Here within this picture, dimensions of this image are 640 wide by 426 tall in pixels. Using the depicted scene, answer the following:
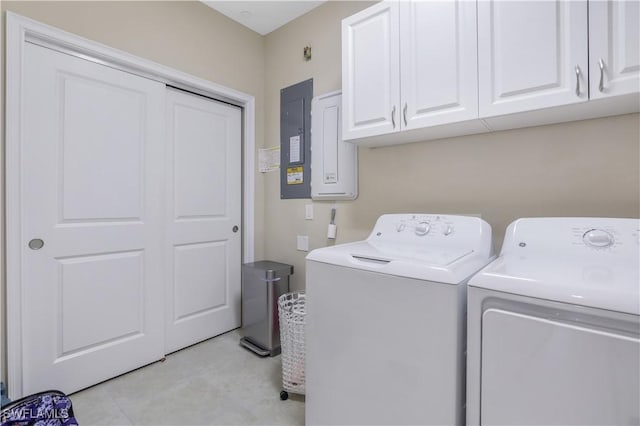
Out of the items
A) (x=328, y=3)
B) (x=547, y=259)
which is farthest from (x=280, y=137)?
(x=547, y=259)

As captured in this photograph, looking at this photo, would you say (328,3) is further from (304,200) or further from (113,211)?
(113,211)

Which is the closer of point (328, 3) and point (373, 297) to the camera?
point (373, 297)

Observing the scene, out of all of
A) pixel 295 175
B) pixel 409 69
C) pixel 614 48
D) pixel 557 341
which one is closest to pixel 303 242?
pixel 295 175

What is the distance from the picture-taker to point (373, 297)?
1205 millimetres

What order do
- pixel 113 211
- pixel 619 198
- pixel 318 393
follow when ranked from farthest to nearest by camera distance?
pixel 113 211 → pixel 318 393 → pixel 619 198

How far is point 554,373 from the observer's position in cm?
86

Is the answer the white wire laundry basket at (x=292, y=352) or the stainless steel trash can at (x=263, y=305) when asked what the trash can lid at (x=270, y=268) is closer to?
the stainless steel trash can at (x=263, y=305)

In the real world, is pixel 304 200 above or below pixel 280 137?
below

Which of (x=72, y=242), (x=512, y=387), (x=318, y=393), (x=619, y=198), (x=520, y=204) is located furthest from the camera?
(x=72, y=242)

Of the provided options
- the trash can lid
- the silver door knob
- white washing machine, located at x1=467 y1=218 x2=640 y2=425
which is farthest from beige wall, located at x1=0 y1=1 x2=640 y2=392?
the silver door knob

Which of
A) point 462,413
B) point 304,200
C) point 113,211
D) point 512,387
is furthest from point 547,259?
point 113,211

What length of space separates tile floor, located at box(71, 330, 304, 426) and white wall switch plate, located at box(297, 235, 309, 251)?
802 millimetres

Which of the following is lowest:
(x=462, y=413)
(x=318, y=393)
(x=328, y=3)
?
(x=318, y=393)

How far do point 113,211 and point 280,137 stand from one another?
51.6 inches
